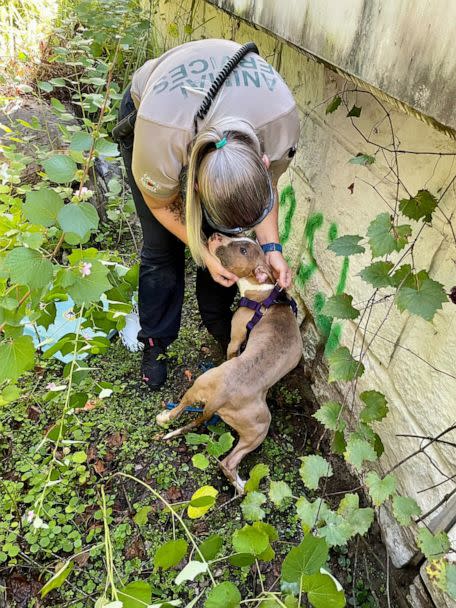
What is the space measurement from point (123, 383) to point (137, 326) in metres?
0.37

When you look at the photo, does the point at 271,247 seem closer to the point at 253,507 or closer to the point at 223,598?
the point at 253,507

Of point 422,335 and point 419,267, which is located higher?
point 419,267

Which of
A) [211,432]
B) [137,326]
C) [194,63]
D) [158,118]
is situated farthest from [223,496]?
[194,63]

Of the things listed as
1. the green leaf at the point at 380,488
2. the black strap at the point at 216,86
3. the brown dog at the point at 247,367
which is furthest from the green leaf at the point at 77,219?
the green leaf at the point at 380,488

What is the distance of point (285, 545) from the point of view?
2012 millimetres

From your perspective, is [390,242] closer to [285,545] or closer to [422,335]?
[422,335]

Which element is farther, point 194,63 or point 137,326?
point 137,326

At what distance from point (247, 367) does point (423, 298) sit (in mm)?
1016

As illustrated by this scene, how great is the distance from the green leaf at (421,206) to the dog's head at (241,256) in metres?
0.99

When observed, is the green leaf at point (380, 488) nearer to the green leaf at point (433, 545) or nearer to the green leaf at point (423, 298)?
the green leaf at point (433, 545)

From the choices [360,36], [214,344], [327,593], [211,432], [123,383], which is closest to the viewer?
[327,593]

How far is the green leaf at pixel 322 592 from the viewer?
98 cm

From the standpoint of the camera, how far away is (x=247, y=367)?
2.15m

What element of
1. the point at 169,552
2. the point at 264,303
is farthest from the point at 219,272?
the point at 169,552
